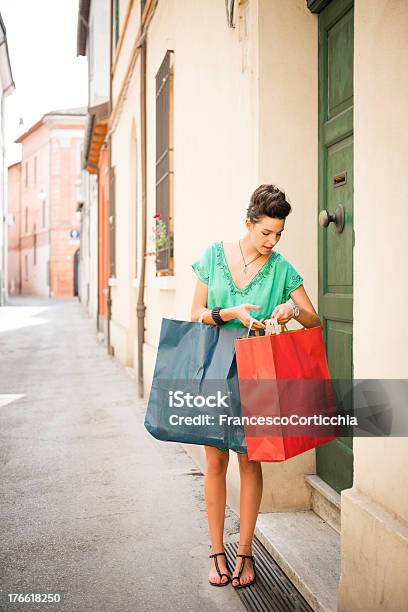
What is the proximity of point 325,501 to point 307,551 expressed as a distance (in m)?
0.42

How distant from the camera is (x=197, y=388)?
2.88m

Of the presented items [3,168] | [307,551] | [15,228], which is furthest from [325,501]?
[15,228]

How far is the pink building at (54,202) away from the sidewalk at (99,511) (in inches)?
1350

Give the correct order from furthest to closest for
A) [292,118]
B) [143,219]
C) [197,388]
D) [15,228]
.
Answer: [15,228], [143,219], [292,118], [197,388]

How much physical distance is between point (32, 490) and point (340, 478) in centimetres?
198

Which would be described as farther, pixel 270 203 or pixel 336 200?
pixel 336 200

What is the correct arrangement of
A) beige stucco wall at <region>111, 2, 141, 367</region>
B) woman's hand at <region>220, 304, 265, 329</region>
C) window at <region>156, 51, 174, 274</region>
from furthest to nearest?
beige stucco wall at <region>111, 2, 141, 367</region>
window at <region>156, 51, 174, 274</region>
woman's hand at <region>220, 304, 265, 329</region>

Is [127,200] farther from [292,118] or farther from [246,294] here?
[246,294]

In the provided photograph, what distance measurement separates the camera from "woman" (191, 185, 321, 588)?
9.46ft

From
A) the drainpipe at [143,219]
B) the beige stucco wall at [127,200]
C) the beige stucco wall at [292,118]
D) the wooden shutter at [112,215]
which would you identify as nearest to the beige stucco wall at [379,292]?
the beige stucco wall at [292,118]

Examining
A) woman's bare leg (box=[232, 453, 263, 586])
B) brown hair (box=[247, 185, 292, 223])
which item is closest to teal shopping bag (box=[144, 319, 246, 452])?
woman's bare leg (box=[232, 453, 263, 586])

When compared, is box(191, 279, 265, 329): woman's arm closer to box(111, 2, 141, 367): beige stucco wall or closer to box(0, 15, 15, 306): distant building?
box(111, 2, 141, 367): beige stucco wall

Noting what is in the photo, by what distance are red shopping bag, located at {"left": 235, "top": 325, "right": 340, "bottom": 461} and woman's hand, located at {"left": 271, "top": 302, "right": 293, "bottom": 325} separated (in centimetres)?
10

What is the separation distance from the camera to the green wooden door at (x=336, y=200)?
11.4ft
